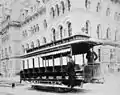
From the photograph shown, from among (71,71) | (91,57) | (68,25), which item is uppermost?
(68,25)

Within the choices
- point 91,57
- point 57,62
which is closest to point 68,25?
point 91,57

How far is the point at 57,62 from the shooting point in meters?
1.96

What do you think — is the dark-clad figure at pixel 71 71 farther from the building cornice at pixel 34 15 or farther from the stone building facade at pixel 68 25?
the building cornice at pixel 34 15

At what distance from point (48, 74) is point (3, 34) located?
85 cm

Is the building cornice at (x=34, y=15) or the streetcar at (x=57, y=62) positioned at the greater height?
the building cornice at (x=34, y=15)

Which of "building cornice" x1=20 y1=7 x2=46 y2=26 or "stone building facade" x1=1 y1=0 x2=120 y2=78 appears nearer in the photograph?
"stone building facade" x1=1 y1=0 x2=120 y2=78

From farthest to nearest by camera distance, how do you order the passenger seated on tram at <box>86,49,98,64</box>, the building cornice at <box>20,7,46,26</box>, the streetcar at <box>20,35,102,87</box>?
the building cornice at <box>20,7,46,26</box>, the streetcar at <box>20,35,102,87</box>, the passenger seated on tram at <box>86,49,98,64</box>

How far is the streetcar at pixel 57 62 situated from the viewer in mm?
1554

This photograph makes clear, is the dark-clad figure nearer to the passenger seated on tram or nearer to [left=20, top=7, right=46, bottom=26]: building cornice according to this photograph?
the passenger seated on tram

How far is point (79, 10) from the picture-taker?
1482mm

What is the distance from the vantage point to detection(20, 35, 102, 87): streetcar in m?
1.55

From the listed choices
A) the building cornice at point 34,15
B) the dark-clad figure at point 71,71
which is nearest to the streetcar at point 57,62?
the dark-clad figure at point 71,71

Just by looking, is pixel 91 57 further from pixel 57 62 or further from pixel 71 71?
pixel 57 62

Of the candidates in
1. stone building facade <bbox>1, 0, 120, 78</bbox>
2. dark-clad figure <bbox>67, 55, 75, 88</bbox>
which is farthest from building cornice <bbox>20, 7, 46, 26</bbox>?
dark-clad figure <bbox>67, 55, 75, 88</bbox>
